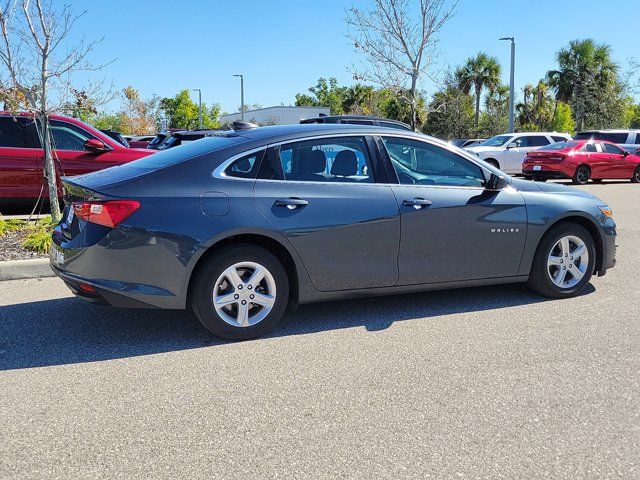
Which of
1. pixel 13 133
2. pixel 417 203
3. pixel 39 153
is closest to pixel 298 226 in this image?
pixel 417 203

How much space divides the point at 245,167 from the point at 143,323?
4.99ft

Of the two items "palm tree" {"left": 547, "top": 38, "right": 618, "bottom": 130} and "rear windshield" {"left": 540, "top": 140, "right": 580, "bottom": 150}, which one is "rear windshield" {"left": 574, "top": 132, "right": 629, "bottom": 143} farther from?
"palm tree" {"left": 547, "top": 38, "right": 618, "bottom": 130}

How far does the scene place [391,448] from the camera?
2904 millimetres

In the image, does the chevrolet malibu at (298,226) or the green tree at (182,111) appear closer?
the chevrolet malibu at (298,226)

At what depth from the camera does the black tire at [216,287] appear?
420 centimetres

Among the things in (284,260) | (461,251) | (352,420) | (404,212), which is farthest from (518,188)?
(352,420)

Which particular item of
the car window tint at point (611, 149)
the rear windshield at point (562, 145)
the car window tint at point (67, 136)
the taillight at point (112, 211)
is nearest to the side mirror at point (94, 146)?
the car window tint at point (67, 136)

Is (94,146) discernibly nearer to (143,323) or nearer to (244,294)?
(143,323)

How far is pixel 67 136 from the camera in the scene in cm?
945

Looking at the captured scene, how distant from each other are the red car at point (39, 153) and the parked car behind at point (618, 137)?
17.8 m

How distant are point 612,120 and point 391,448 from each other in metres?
40.9

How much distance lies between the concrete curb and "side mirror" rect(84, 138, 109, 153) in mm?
3366

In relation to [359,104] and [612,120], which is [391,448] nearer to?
A: [612,120]

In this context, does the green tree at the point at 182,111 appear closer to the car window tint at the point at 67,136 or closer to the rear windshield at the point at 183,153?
the car window tint at the point at 67,136
